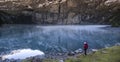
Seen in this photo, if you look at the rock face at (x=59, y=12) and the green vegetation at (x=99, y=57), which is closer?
the green vegetation at (x=99, y=57)

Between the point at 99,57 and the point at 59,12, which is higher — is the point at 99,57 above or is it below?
below

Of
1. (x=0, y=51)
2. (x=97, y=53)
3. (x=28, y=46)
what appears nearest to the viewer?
(x=97, y=53)

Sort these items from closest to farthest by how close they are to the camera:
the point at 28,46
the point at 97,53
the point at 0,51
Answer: the point at 97,53 < the point at 0,51 < the point at 28,46

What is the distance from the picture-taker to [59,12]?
82.2 m

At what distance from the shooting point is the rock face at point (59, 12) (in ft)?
265

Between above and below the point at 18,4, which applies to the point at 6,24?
below

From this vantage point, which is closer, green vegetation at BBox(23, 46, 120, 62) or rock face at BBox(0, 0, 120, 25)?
green vegetation at BBox(23, 46, 120, 62)

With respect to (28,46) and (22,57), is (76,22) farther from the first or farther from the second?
(22,57)

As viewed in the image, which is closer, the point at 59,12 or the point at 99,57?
the point at 99,57

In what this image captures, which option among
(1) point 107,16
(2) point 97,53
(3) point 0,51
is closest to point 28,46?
(3) point 0,51

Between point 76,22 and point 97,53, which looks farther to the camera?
point 76,22

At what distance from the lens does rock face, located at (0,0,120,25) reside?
265ft

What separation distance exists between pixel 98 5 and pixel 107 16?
4412 millimetres

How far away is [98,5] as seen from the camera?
82188mm
